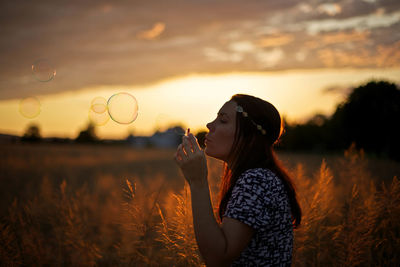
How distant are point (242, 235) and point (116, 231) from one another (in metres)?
5.58

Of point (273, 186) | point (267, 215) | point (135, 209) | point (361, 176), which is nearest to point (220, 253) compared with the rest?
point (267, 215)

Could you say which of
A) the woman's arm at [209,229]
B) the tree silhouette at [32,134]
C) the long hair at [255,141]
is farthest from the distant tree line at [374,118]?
the tree silhouette at [32,134]

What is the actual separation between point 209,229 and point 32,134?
298 ft

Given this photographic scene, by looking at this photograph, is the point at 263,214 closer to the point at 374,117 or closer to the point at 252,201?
the point at 252,201

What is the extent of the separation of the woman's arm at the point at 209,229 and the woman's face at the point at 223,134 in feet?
0.96

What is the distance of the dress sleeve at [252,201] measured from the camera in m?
1.56

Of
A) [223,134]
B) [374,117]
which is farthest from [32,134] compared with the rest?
[223,134]

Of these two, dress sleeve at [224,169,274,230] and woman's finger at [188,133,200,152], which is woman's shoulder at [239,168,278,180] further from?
woman's finger at [188,133,200,152]

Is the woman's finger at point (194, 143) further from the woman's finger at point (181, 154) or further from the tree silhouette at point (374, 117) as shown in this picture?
the tree silhouette at point (374, 117)

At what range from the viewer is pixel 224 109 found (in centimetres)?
200

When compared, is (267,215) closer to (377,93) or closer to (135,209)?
(135,209)

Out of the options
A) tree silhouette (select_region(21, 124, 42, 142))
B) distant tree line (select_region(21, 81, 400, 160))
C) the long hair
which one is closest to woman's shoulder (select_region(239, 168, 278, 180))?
the long hair

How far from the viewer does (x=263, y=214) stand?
5.30 feet

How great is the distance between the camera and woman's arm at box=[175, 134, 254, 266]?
4.94 feet
